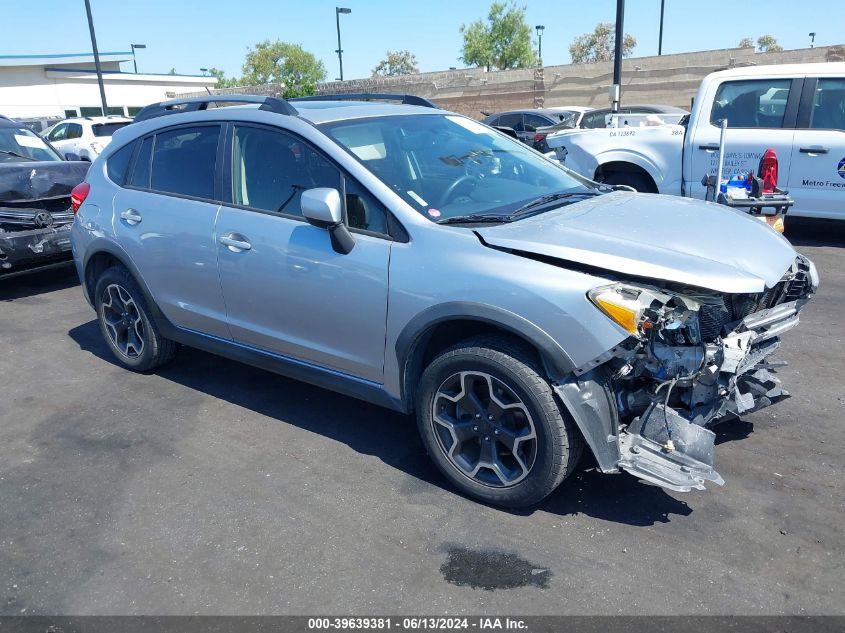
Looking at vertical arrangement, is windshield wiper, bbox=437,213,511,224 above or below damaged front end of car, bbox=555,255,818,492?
above

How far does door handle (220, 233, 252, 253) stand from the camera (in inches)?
159

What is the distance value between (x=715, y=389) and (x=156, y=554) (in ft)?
8.53

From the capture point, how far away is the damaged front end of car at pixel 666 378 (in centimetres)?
302

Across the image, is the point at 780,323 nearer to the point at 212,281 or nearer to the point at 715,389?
the point at 715,389

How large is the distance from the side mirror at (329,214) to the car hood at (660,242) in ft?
2.24

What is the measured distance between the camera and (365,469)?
383cm

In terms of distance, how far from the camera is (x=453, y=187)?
151 inches

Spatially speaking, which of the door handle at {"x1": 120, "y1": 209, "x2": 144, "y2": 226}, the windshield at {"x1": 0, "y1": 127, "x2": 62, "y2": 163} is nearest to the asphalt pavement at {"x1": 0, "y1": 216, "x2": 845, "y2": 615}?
the door handle at {"x1": 120, "y1": 209, "x2": 144, "y2": 226}

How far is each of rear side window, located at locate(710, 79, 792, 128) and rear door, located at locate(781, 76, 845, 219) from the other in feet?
0.77

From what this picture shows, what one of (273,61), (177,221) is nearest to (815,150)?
(177,221)

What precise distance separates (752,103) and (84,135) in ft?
51.2

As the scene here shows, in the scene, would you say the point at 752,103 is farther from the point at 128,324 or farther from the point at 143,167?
the point at 128,324

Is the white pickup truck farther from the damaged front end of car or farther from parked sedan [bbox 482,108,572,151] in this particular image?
parked sedan [bbox 482,108,572,151]

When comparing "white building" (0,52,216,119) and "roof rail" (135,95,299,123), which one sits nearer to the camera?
"roof rail" (135,95,299,123)
